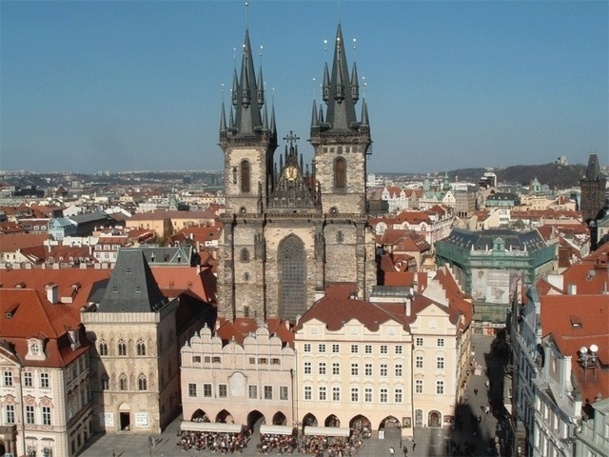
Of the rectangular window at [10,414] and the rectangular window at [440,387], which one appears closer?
the rectangular window at [10,414]

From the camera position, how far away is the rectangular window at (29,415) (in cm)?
5575

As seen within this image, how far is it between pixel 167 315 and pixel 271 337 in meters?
9.95

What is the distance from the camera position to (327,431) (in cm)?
5797

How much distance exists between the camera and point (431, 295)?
218 feet

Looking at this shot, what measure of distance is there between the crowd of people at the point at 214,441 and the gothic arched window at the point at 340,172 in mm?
27652

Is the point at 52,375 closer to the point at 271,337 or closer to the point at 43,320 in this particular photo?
the point at 43,320

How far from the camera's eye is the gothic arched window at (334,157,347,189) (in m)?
74.6

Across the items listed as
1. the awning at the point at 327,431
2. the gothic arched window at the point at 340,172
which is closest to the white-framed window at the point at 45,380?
the awning at the point at 327,431

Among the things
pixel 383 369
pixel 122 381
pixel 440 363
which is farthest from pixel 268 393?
pixel 440 363

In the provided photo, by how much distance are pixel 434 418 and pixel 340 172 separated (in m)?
26.9

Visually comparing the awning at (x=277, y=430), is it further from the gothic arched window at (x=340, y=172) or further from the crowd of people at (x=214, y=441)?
the gothic arched window at (x=340, y=172)

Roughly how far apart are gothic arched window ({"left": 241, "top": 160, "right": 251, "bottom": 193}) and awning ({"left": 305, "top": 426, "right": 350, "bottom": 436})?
92.0 ft

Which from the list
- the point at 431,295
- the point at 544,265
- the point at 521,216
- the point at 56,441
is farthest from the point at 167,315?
the point at 521,216

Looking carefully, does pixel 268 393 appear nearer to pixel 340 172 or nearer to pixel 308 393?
pixel 308 393
